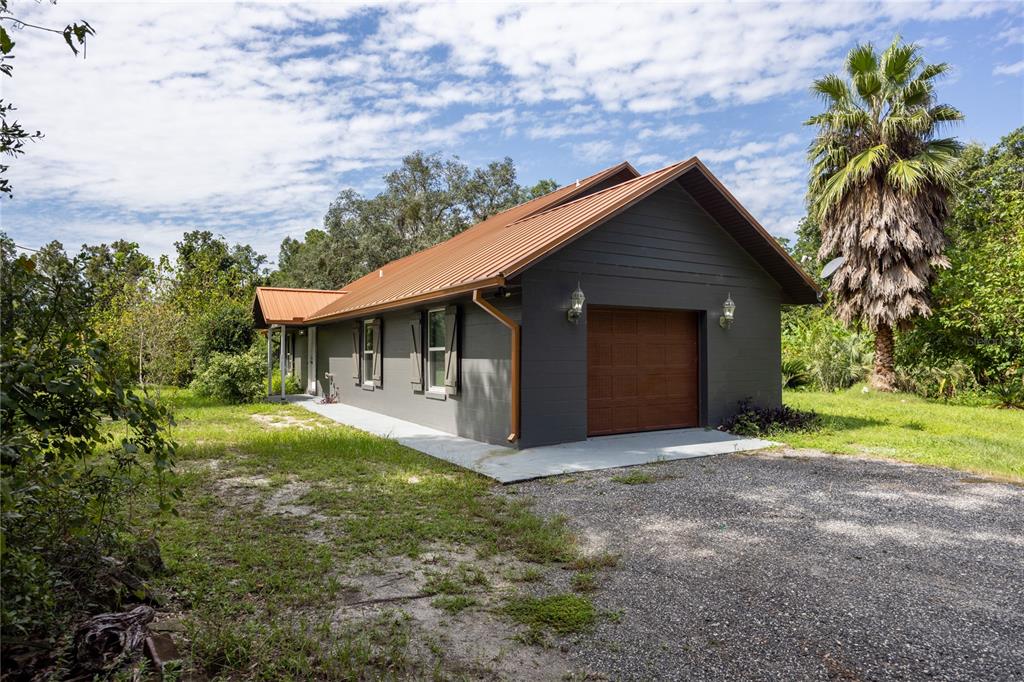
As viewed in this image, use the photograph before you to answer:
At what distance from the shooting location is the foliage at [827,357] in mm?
16562

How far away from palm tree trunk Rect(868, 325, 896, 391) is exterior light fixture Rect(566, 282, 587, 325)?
420 inches

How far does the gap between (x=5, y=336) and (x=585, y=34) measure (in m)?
8.31

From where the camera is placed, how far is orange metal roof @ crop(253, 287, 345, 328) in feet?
54.5

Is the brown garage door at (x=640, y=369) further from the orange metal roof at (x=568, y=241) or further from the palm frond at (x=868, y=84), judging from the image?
the palm frond at (x=868, y=84)

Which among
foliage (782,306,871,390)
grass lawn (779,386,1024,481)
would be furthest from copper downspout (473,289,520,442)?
foliage (782,306,871,390)

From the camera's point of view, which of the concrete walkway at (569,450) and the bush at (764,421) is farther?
the bush at (764,421)

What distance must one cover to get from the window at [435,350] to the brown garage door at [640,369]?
8.92 ft

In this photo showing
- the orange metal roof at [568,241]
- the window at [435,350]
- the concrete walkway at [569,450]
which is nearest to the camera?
the concrete walkway at [569,450]

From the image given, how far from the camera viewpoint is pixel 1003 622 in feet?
10.4

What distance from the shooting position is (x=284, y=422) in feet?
38.4

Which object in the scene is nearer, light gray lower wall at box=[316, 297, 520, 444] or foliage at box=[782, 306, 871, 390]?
light gray lower wall at box=[316, 297, 520, 444]

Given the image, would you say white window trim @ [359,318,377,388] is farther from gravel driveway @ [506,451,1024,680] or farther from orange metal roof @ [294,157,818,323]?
gravel driveway @ [506,451,1024,680]

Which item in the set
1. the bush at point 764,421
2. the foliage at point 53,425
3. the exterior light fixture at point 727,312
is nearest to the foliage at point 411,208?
the exterior light fixture at point 727,312

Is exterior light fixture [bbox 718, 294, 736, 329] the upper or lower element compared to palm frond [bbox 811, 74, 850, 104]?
lower
